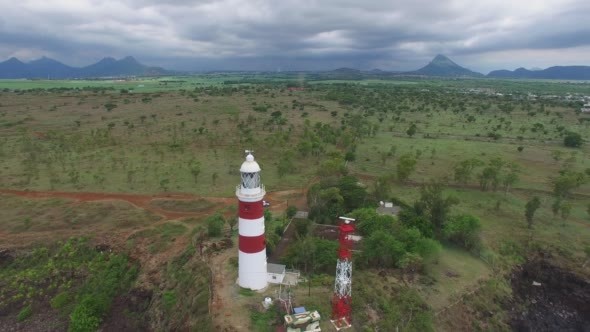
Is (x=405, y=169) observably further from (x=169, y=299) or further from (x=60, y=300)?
(x=60, y=300)

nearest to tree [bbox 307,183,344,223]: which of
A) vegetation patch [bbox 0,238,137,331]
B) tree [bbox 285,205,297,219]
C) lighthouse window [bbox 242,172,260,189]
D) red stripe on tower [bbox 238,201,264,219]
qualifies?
tree [bbox 285,205,297,219]

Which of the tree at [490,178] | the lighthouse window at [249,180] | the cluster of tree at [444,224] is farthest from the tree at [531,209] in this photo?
the lighthouse window at [249,180]

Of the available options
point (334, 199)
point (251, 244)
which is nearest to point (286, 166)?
point (334, 199)

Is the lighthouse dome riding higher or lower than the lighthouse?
higher

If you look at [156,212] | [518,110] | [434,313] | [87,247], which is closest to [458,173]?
[434,313]

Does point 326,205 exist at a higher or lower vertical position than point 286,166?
lower

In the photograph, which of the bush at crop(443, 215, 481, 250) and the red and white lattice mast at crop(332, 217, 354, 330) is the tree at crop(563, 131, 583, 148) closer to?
the bush at crop(443, 215, 481, 250)
